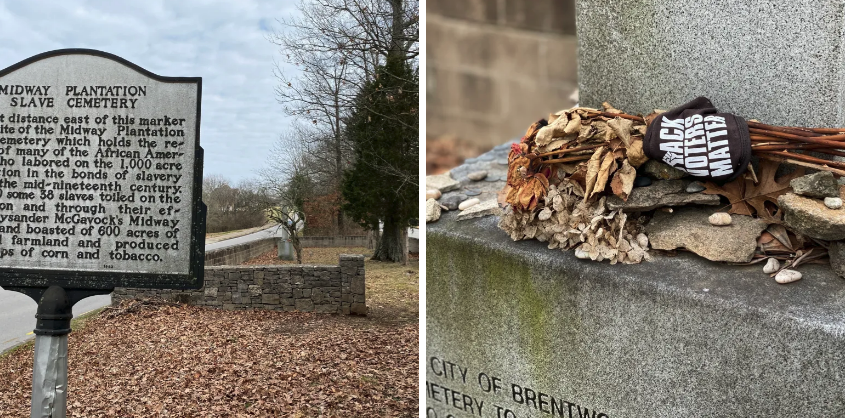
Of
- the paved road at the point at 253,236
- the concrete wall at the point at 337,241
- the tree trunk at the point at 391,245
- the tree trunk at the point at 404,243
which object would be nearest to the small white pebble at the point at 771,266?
the tree trunk at the point at 391,245

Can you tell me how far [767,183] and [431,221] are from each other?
1.17 metres

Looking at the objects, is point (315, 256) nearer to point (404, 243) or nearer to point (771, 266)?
point (404, 243)

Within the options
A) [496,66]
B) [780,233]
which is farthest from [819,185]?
[496,66]

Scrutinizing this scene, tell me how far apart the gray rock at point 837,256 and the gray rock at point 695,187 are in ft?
1.20

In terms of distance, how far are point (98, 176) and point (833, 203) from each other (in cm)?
297

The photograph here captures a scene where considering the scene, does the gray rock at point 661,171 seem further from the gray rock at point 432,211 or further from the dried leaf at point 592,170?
the gray rock at point 432,211

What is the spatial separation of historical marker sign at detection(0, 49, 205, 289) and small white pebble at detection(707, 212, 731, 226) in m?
2.26

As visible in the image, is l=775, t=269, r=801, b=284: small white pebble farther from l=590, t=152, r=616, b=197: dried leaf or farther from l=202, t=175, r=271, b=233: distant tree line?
l=202, t=175, r=271, b=233: distant tree line

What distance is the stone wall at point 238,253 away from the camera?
493 inches

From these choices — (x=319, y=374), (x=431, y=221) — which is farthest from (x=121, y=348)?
(x=431, y=221)

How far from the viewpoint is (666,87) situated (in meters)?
2.06

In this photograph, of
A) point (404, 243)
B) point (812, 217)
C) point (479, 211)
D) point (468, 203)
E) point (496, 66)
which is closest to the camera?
point (812, 217)

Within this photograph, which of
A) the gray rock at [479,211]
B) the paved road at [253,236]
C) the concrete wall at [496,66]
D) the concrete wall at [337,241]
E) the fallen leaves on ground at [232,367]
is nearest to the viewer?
the gray rock at [479,211]

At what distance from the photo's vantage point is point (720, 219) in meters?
1.75
